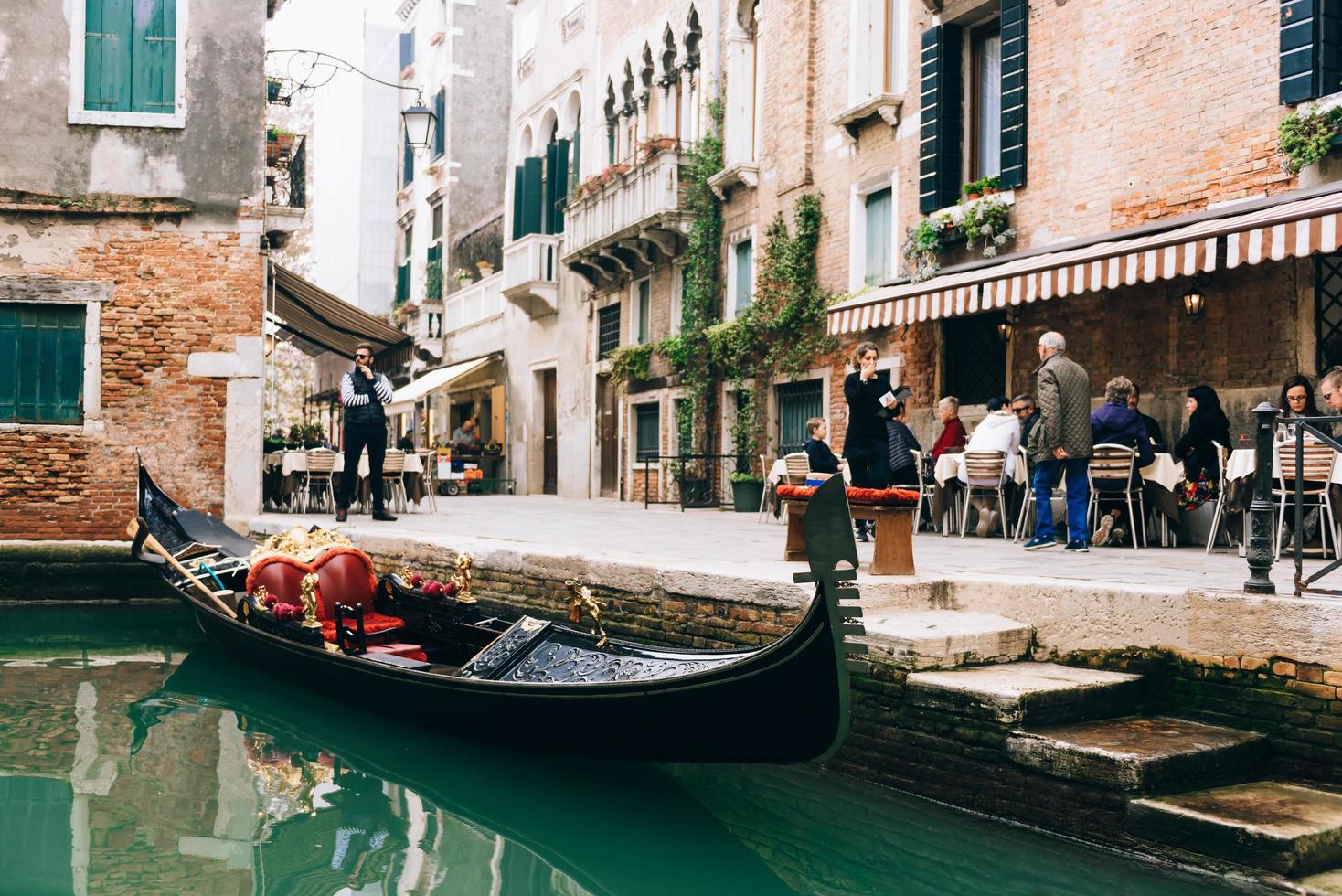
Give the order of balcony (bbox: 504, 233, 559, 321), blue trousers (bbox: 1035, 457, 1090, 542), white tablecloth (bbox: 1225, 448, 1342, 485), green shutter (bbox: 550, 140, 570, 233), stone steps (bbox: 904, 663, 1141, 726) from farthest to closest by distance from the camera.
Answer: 1. green shutter (bbox: 550, 140, 570, 233)
2. balcony (bbox: 504, 233, 559, 321)
3. blue trousers (bbox: 1035, 457, 1090, 542)
4. white tablecloth (bbox: 1225, 448, 1342, 485)
5. stone steps (bbox: 904, 663, 1141, 726)

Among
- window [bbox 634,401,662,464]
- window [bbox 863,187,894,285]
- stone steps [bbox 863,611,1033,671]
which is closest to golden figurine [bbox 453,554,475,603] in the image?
stone steps [bbox 863,611,1033,671]

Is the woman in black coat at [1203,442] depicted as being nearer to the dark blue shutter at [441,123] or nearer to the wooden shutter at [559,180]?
the wooden shutter at [559,180]

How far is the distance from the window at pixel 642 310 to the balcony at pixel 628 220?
0.23 metres

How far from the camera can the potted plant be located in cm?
1227

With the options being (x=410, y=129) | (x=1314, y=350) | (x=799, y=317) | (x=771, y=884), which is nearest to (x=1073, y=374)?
(x=1314, y=350)

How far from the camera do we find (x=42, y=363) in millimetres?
10047

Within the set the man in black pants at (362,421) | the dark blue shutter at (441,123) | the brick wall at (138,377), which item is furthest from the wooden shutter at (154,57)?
the dark blue shutter at (441,123)

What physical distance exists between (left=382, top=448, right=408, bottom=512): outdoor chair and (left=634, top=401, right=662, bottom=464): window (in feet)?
12.2

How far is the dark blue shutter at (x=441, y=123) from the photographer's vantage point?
21.8m

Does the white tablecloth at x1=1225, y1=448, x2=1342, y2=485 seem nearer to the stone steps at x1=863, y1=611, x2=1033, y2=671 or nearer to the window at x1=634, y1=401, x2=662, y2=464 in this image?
the stone steps at x1=863, y1=611, x2=1033, y2=671

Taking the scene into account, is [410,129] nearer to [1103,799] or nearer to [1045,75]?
[1045,75]

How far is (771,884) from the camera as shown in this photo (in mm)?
3824

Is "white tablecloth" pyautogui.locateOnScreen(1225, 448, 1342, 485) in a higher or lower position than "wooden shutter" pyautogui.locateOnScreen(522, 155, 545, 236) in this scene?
lower

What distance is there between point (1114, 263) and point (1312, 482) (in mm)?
1996
